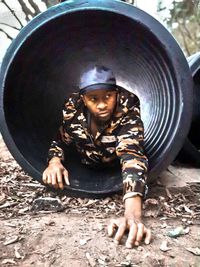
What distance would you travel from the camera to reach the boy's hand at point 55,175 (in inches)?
108

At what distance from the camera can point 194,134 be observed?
3949 millimetres

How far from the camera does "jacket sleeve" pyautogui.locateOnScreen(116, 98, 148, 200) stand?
7.88 ft

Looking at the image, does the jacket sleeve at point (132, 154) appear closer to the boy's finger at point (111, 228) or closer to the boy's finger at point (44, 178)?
the boy's finger at point (111, 228)

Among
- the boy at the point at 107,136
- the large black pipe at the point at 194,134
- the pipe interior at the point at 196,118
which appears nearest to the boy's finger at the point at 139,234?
the boy at the point at 107,136

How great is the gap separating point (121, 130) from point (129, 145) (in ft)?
0.50

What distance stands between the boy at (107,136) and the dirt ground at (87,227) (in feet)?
0.37

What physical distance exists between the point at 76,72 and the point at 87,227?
1.48 metres

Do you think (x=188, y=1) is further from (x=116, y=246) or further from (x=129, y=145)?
(x=116, y=246)

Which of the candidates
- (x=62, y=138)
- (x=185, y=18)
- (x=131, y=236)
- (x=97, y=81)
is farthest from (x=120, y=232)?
(x=185, y=18)

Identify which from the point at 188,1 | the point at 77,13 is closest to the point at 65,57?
the point at 77,13

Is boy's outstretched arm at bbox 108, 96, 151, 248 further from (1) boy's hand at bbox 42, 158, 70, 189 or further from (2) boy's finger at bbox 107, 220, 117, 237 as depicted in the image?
(1) boy's hand at bbox 42, 158, 70, 189

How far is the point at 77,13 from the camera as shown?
283cm

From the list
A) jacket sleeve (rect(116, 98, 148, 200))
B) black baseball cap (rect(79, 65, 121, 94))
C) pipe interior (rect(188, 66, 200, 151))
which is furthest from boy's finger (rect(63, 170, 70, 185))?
pipe interior (rect(188, 66, 200, 151))

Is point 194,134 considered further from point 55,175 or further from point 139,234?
point 139,234
